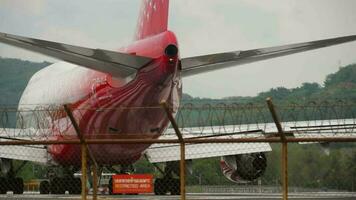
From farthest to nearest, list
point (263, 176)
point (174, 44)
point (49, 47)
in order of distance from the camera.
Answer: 1. point (263, 176)
2. point (174, 44)
3. point (49, 47)

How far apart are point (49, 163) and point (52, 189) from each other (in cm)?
216

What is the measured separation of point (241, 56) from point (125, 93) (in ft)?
20.6

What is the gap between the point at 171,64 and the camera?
29297 millimetres

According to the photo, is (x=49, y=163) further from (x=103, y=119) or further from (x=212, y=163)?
(x=212, y=163)

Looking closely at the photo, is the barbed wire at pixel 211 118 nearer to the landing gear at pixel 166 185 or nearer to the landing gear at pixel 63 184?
the landing gear at pixel 63 184

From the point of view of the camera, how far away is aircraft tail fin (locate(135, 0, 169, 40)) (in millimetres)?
33469

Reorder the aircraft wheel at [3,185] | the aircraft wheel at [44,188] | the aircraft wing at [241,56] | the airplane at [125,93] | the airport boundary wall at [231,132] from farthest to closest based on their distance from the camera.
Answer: the aircraft wheel at [44,188] < the aircraft wheel at [3,185] < the airplane at [125,93] < the aircraft wing at [241,56] < the airport boundary wall at [231,132]

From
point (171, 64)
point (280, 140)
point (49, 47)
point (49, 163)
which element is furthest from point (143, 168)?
point (280, 140)

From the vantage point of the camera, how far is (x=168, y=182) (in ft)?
124

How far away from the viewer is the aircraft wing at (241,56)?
23.3 metres

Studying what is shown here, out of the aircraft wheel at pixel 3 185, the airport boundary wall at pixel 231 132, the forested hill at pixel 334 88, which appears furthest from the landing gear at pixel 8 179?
the forested hill at pixel 334 88

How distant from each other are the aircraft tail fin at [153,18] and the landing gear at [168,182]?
633 cm

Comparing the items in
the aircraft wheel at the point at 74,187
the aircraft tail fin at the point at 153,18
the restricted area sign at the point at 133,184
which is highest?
the aircraft tail fin at the point at 153,18

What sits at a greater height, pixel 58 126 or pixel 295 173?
pixel 58 126
